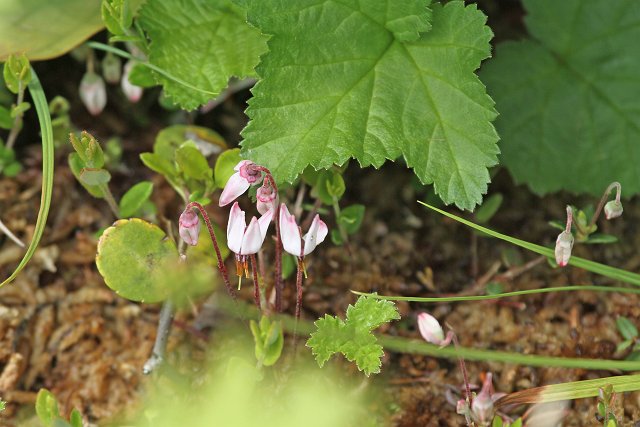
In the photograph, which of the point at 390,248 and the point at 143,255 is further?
the point at 390,248

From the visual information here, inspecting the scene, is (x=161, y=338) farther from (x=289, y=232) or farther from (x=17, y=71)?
(x=17, y=71)

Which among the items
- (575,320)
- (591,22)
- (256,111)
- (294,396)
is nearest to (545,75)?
(591,22)

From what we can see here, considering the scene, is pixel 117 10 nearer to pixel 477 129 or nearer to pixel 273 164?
pixel 273 164

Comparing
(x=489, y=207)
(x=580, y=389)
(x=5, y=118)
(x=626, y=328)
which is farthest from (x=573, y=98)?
(x=5, y=118)

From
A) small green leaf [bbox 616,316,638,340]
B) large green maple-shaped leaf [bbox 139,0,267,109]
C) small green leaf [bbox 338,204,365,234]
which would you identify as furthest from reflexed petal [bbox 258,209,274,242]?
small green leaf [bbox 616,316,638,340]

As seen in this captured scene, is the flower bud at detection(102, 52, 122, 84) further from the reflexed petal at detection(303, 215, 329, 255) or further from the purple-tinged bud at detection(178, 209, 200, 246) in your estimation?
the reflexed petal at detection(303, 215, 329, 255)
